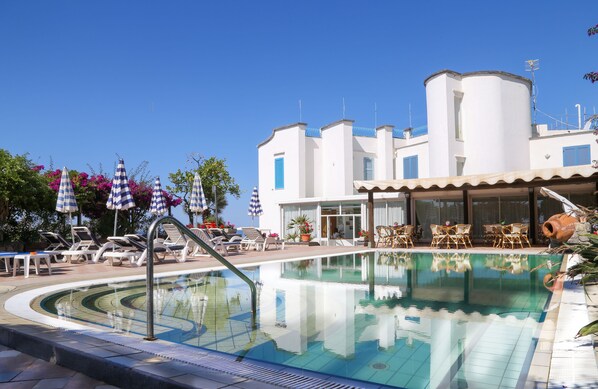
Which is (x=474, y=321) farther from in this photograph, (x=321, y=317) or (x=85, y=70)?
(x=85, y=70)

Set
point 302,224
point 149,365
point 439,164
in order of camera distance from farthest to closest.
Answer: point 302,224
point 439,164
point 149,365

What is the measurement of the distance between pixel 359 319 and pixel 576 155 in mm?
20500

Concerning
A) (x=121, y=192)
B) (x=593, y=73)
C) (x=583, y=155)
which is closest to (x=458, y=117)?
(x=583, y=155)

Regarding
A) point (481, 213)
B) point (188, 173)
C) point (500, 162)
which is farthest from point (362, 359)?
point (188, 173)

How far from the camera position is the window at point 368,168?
27.2 metres

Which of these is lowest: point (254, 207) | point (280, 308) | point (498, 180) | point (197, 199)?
point (280, 308)

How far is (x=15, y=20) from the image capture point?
15.5 metres

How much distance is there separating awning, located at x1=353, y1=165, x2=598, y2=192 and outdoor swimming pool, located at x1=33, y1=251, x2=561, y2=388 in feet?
22.1

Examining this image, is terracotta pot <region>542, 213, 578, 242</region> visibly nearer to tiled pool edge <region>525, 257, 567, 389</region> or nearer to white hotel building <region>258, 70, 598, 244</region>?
white hotel building <region>258, 70, 598, 244</region>

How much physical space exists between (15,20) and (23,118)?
8.02 metres

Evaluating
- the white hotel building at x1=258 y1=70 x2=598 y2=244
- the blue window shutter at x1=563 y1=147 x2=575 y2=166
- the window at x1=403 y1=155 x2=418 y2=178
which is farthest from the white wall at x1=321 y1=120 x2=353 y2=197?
the blue window shutter at x1=563 y1=147 x2=575 y2=166

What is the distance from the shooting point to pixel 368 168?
27.4 m

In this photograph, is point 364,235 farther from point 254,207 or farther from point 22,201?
point 22,201

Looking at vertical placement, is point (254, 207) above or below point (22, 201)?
below
